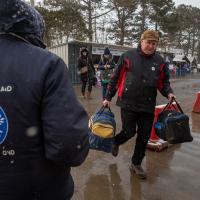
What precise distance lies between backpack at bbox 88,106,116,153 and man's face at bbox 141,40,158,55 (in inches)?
35.6

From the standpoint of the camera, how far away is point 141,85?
4.16 meters

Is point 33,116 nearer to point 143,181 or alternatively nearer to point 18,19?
point 18,19

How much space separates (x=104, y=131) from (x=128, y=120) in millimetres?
349

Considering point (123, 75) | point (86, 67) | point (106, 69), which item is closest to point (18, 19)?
point (123, 75)

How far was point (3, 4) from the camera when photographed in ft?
5.67

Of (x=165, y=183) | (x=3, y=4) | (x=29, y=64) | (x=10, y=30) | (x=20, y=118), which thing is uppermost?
(x=3, y=4)

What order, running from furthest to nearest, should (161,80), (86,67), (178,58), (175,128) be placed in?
(178,58) < (86,67) < (161,80) < (175,128)

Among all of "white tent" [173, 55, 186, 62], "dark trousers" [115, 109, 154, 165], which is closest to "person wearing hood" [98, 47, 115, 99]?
"dark trousers" [115, 109, 154, 165]

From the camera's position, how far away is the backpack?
4137 millimetres

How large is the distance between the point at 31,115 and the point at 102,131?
2.46 m

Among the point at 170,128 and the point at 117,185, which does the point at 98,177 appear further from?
the point at 170,128

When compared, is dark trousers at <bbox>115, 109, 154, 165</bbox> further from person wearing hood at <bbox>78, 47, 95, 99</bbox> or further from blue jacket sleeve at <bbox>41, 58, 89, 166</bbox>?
person wearing hood at <bbox>78, 47, 95, 99</bbox>

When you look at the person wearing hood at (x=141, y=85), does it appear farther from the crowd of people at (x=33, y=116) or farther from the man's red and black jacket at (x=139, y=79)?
the crowd of people at (x=33, y=116)

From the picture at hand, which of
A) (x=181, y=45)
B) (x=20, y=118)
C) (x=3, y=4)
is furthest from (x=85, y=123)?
(x=181, y=45)
